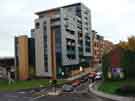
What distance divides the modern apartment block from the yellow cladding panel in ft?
12.1

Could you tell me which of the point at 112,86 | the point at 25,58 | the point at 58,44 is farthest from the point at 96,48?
the point at 112,86

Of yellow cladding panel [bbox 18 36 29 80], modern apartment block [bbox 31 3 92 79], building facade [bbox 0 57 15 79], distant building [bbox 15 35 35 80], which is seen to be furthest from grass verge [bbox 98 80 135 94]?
building facade [bbox 0 57 15 79]

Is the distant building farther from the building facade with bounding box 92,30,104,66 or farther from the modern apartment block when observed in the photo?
the building facade with bounding box 92,30,104,66

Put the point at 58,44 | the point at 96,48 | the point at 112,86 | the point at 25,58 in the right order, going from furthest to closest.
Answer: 1. the point at 96,48
2. the point at 25,58
3. the point at 58,44
4. the point at 112,86

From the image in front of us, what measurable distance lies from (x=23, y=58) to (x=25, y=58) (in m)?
0.78

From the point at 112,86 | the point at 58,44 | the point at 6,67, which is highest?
the point at 58,44

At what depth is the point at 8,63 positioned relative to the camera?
11956 centimetres

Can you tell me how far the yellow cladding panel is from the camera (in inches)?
4003

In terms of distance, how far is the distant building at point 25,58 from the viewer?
102 meters

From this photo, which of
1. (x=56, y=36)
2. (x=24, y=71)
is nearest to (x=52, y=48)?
(x=56, y=36)

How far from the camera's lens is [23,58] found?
10225 cm

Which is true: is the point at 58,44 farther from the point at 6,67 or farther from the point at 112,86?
the point at 112,86

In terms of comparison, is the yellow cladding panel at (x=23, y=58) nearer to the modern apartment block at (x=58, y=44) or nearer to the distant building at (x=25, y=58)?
the distant building at (x=25, y=58)

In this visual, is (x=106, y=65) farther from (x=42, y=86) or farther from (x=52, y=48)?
(x=52, y=48)
